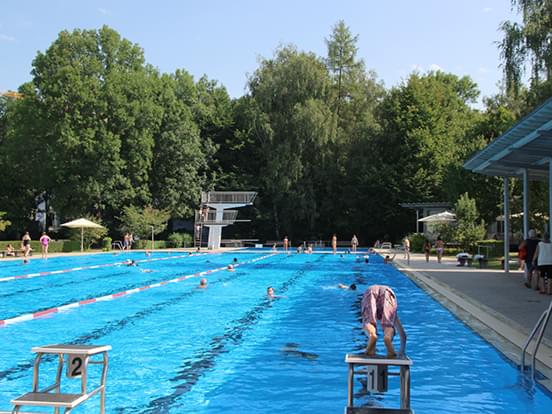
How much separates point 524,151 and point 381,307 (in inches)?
386

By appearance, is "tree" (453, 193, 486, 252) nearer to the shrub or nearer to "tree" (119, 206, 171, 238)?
the shrub

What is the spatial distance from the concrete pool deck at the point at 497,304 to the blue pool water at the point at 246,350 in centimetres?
30

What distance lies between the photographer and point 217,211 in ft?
148

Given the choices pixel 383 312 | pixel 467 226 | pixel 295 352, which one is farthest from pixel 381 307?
pixel 467 226

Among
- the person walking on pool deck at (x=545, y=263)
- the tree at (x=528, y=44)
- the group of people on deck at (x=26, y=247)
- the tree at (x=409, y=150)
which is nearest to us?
the person walking on pool deck at (x=545, y=263)

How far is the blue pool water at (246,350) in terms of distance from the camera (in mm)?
6113

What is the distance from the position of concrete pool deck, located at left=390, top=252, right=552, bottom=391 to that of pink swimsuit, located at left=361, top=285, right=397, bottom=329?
2.11 meters

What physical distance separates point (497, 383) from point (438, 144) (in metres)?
42.8

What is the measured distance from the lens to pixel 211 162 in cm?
5203

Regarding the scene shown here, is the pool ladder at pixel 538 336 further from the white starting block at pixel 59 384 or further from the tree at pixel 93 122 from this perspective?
the tree at pixel 93 122

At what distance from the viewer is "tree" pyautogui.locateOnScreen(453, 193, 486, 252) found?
31.1 metres

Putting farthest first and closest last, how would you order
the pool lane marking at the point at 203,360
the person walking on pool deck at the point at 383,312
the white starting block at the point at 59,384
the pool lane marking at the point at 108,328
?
the pool lane marking at the point at 108,328 < the pool lane marking at the point at 203,360 < the person walking on pool deck at the point at 383,312 < the white starting block at the point at 59,384

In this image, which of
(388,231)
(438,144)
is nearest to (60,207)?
(388,231)

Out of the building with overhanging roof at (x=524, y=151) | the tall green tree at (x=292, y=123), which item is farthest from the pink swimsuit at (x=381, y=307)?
the tall green tree at (x=292, y=123)
